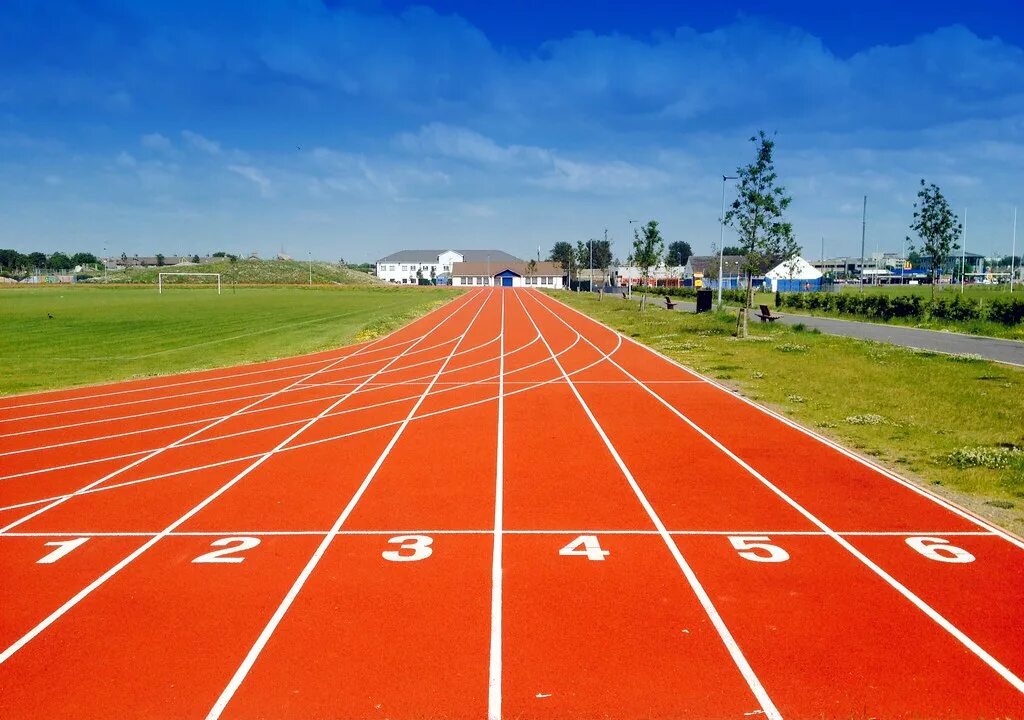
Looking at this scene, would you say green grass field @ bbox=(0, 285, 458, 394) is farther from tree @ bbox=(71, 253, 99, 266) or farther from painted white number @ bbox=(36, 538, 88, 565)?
tree @ bbox=(71, 253, 99, 266)

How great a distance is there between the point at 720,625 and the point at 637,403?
9.95 m

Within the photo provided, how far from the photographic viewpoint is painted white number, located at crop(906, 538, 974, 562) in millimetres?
7203

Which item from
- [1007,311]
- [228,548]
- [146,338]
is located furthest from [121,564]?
[1007,311]

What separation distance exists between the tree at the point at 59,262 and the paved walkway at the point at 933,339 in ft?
598

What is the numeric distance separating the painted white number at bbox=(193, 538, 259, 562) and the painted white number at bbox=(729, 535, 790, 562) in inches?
202

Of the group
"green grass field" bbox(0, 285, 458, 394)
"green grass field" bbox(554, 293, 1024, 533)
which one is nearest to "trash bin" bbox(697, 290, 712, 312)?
"green grass field" bbox(554, 293, 1024, 533)

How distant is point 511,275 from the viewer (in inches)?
5443

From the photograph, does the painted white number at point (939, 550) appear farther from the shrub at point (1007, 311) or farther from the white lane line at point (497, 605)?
the shrub at point (1007, 311)

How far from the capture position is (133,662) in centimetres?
537

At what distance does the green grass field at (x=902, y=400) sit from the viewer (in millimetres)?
9828

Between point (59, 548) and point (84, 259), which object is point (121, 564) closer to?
point (59, 548)

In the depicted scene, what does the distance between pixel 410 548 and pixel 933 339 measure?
25.6m

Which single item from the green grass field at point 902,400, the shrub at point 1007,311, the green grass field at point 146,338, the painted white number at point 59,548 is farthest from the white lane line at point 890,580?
the shrub at point 1007,311

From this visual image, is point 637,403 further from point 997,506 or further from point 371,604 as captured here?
point 371,604
